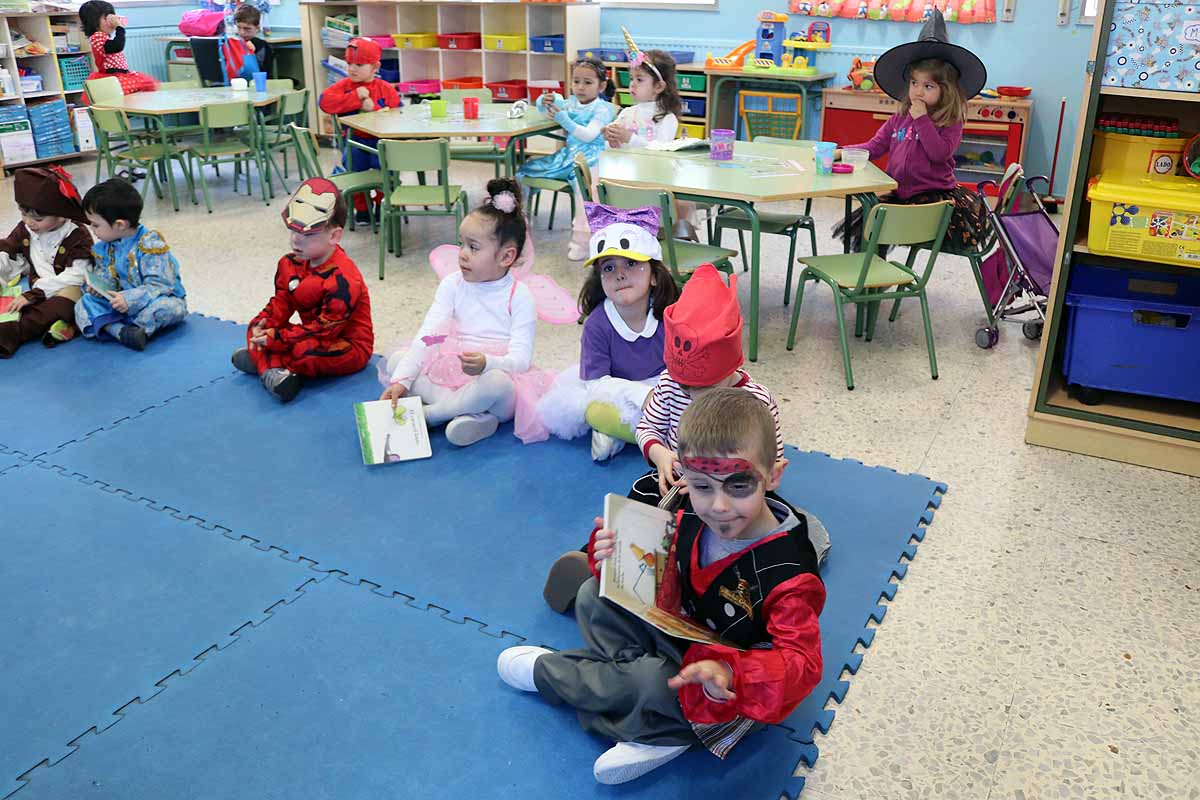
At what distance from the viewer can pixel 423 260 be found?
18.3 ft

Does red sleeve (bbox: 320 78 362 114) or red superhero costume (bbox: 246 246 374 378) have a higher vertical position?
red sleeve (bbox: 320 78 362 114)

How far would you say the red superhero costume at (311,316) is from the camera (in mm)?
3789

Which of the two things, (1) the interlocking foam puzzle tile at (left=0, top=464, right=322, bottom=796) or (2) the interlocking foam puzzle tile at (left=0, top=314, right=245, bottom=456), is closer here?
(1) the interlocking foam puzzle tile at (left=0, top=464, right=322, bottom=796)

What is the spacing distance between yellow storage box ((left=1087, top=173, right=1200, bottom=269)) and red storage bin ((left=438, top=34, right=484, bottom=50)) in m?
6.36

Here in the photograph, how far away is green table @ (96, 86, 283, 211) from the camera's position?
644cm

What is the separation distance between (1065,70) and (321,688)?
20.7 ft

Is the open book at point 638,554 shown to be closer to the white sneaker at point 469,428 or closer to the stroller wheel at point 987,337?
the white sneaker at point 469,428

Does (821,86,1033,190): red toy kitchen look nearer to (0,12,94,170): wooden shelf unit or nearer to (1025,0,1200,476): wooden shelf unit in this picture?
(1025,0,1200,476): wooden shelf unit

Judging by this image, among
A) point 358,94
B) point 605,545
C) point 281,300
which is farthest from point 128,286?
point 605,545

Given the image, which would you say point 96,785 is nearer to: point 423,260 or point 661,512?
point 661,512

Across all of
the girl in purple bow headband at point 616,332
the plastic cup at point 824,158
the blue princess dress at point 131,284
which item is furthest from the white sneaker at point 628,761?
the blue princess dress at point 131,284

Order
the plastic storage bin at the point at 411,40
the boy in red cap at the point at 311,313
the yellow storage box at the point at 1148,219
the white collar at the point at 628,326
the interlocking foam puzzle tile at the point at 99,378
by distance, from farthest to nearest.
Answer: the plastic storage bin at the point at 411,40 → the boy in red cap at the point at 311,313 → the interlocking foam puzzle tile at the point at 99,378 → the white collar at the point at 628,326 → the yellow storage box at the point at 1148,219

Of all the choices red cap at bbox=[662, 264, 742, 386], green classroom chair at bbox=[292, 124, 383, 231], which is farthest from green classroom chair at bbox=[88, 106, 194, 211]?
red cap at bbox=[662, 264, 742, 386]

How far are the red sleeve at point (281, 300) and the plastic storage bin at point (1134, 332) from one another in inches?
112
